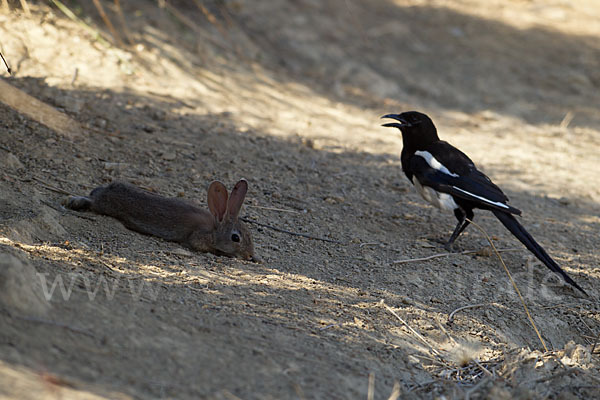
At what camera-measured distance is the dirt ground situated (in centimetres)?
281

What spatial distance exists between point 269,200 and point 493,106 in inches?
234

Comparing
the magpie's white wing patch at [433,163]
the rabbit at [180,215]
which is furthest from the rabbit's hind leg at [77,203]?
the magpie's white wing patch at [433,163]

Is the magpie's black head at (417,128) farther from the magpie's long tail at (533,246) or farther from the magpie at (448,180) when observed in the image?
the magpie's long tail at (533,246)

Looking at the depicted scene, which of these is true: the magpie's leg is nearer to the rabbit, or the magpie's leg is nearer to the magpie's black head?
the magpie's black head

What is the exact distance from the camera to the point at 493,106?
33.0 ft

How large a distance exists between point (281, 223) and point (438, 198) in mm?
1393

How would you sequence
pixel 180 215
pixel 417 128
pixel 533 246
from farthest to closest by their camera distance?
pixel 417 128 < pixel 533 246 < pixel 180 215

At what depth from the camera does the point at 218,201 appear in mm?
4633

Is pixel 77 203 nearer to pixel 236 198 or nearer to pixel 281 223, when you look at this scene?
pixel 236 198

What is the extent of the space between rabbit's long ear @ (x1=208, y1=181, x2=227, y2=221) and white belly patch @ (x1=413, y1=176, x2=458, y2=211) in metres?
1.79

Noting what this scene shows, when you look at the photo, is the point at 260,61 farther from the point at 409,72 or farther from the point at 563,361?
the point at 563,361

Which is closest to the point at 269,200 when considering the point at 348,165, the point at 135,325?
the point at 348,165

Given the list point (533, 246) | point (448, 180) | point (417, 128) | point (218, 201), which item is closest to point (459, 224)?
point (448, 180)

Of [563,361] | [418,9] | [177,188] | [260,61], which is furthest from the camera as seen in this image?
[418,9]
